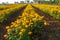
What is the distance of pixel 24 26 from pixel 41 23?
1930 mm

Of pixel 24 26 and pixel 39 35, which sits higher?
pixel 24 26

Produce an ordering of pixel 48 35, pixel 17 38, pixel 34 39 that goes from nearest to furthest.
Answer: pixel 17 38
pixel 34 39
pixel 48 35

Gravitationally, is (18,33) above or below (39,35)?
above

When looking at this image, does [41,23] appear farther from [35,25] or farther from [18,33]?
[18,33]

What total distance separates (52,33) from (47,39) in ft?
4.26

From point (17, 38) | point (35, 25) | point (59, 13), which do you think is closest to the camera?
point (17, 38)

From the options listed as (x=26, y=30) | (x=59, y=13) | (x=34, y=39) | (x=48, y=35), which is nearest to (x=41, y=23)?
(x=48, y=35)

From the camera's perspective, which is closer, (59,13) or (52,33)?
(52,33)

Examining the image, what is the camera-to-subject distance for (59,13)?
1772cm

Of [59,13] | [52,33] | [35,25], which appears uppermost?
[35,25]

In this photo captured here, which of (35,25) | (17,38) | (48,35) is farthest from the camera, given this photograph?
(48,35)

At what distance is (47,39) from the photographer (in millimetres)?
9055

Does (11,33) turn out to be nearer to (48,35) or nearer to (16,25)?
(16,25)

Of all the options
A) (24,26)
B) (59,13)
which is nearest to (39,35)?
(24,26)
